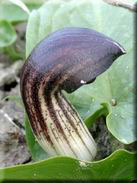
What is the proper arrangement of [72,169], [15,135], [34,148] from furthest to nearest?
[15,135], [34,148], [72,169]

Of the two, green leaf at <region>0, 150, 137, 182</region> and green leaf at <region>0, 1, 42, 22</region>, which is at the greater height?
green leaf at <region>0, 1, 42, 22</region>

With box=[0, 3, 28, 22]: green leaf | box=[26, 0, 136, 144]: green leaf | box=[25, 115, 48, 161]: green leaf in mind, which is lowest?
box=[25, 115, 48, 161]: green leaf

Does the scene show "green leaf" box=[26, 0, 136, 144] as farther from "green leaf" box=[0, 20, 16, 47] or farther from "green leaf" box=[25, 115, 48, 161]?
"green leaf" box=[0, 20, 16, 47]

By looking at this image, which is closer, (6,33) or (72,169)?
(72,169)

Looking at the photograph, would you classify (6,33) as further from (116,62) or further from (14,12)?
(116,62)

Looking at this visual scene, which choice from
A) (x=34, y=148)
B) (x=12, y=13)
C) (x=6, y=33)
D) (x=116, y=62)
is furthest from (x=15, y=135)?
(x=12, y=13)

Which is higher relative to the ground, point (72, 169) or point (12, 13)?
point (12, 13)

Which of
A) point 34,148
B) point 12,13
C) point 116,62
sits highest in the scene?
point 12,13

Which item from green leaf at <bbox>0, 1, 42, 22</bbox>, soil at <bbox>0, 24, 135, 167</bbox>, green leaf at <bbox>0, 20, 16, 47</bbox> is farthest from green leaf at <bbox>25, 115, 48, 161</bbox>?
green leaf at <bbox>0, 1, 42, 22</bbox>
